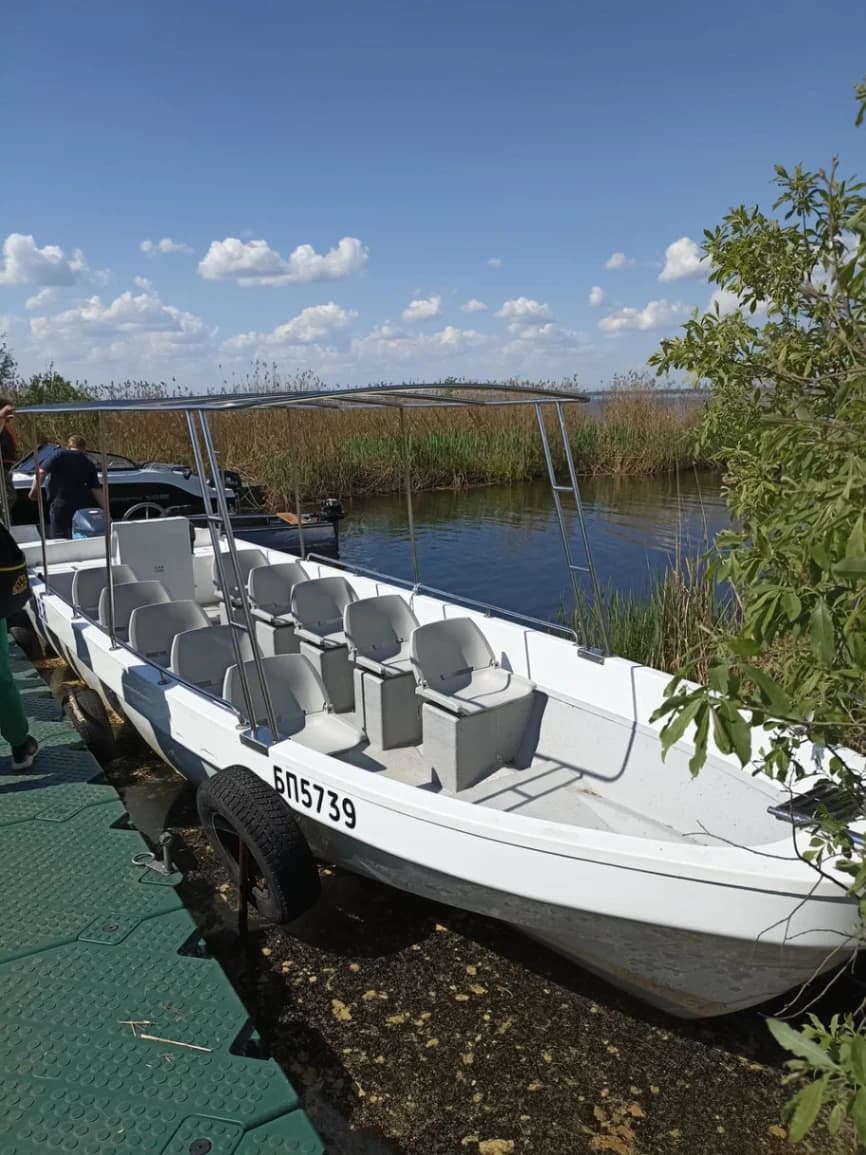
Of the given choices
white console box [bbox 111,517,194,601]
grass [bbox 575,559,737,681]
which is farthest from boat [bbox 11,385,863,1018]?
grass [bbox 575,559,737,681]

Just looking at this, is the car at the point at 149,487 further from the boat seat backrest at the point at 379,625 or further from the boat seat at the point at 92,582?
the boat seat backrest at the point at 379,625

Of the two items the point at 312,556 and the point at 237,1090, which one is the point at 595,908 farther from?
the point at 312,556

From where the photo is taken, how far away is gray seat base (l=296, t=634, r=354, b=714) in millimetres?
5184

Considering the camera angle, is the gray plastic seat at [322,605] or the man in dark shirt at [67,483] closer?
the gray plastic seat at [322,605]

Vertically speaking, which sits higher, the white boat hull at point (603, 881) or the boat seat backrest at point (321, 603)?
the boat seat backrest at point (321, 603)

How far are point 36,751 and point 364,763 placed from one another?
1.71 m

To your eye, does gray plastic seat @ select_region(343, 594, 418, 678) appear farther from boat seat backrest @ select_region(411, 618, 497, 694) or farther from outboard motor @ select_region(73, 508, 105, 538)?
outboard motor @ select_region(73, 508, 105, 538)

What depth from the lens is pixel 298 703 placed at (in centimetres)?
471

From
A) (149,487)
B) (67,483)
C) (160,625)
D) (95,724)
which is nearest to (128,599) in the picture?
(160,625)

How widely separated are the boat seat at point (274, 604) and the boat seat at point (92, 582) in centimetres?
100

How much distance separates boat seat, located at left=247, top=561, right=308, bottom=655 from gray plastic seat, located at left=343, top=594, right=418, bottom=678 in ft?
1.63

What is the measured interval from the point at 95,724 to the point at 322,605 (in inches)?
65.3

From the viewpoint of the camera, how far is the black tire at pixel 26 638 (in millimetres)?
7484

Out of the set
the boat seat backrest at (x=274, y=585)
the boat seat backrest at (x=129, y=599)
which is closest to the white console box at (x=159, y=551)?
the boat seat backrest at (x=129, y=599)
